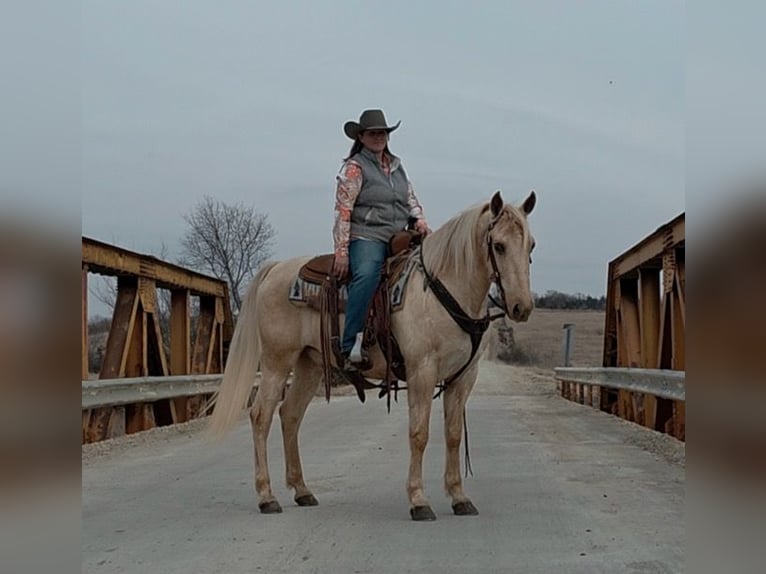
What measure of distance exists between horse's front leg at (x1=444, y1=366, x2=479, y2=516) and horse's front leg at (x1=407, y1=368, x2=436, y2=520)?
21 cm

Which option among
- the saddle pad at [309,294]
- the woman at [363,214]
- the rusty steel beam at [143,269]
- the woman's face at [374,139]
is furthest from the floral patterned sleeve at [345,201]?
the rusty steel beam at [143,269]

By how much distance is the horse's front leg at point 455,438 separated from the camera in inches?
243

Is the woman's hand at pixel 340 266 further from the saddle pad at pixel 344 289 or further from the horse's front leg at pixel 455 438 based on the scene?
the horse's front leg at pixel 455 438

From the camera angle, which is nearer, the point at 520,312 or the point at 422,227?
the point at 520,312

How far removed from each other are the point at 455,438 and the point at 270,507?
1350mm

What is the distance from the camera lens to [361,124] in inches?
255

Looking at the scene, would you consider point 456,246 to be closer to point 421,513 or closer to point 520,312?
point 520,312

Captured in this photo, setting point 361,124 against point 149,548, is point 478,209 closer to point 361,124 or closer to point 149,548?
point 361,124

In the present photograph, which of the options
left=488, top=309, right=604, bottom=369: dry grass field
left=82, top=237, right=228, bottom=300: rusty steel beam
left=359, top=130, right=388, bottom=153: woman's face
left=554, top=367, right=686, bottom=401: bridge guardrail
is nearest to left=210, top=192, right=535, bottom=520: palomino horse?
left=359, top=130, right=388, bottom=153: woman's face

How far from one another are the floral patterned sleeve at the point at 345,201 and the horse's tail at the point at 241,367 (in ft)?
3.83

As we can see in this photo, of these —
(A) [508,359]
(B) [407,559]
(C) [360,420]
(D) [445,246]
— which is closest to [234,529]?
(B) [407,559]

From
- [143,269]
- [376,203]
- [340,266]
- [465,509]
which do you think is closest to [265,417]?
[340,266]

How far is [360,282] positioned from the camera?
639 cm
